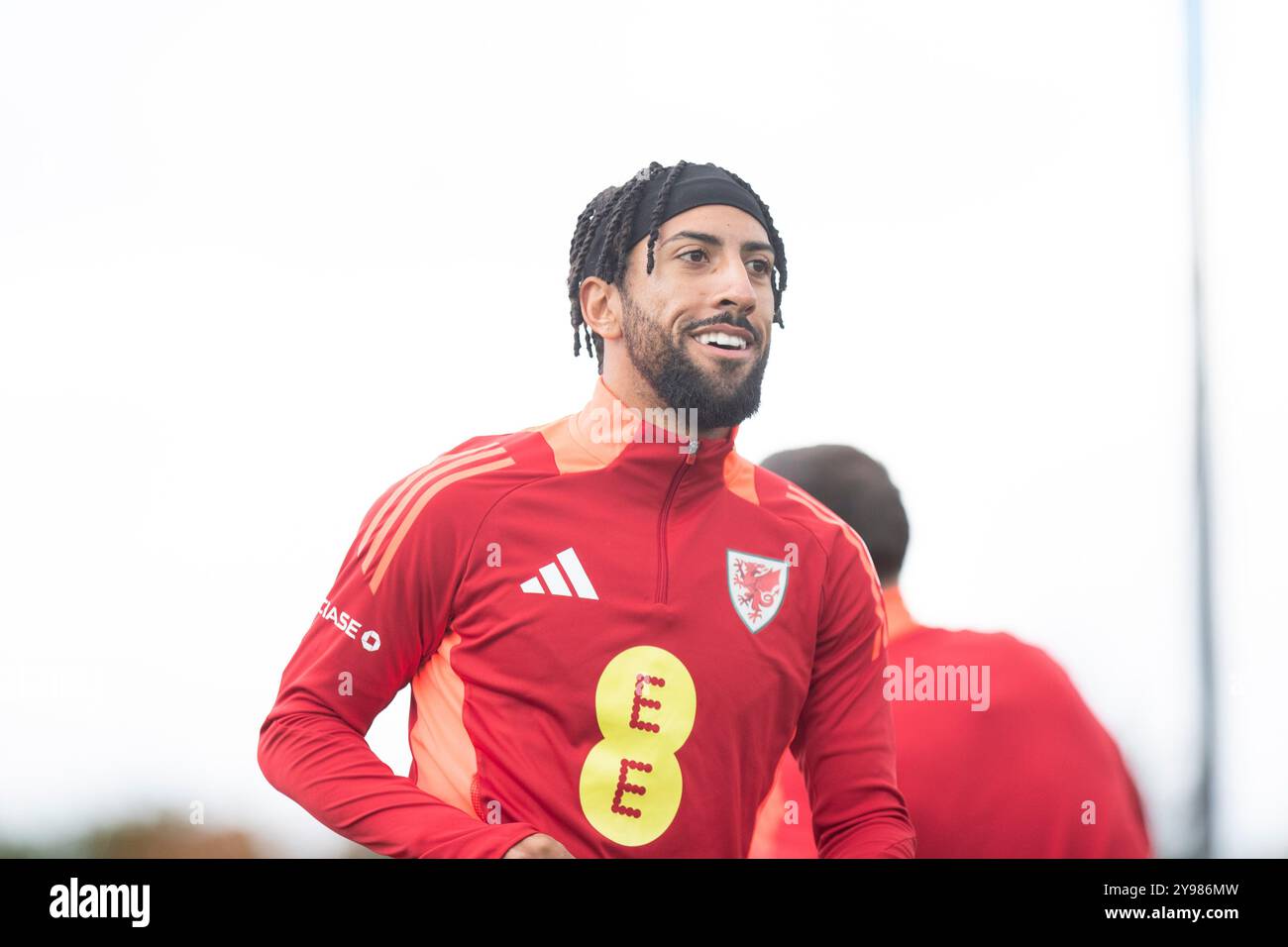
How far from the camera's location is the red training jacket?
171 cm

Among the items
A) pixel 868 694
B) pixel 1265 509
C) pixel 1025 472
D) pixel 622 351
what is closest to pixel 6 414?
pixel 622 351

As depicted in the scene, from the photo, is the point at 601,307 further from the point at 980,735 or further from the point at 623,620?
the point at 980,735

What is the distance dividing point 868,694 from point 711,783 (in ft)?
0.91

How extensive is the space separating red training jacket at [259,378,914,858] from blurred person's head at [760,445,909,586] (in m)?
0.13

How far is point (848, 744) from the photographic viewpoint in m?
1.83

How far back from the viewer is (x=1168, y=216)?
6.54ft

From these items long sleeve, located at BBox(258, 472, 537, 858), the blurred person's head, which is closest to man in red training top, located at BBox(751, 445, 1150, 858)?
the blurred person's head

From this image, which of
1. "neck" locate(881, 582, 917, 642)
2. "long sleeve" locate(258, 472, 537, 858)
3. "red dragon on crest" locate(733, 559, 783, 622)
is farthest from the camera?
"neck" locate(881, 582, 917, 642)

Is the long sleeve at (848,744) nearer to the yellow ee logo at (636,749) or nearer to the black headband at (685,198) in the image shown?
the yellow ee logo at (636,749)

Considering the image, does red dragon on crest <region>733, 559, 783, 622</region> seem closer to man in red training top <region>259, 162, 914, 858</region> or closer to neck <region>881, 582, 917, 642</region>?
man in red training top <region>259, 162, 914, 858</region>

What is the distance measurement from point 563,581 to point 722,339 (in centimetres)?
41

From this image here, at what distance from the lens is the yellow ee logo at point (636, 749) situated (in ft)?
5.64

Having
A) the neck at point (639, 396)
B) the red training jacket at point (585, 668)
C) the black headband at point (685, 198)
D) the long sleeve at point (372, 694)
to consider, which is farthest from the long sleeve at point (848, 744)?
the black headband at point (685, 198)
